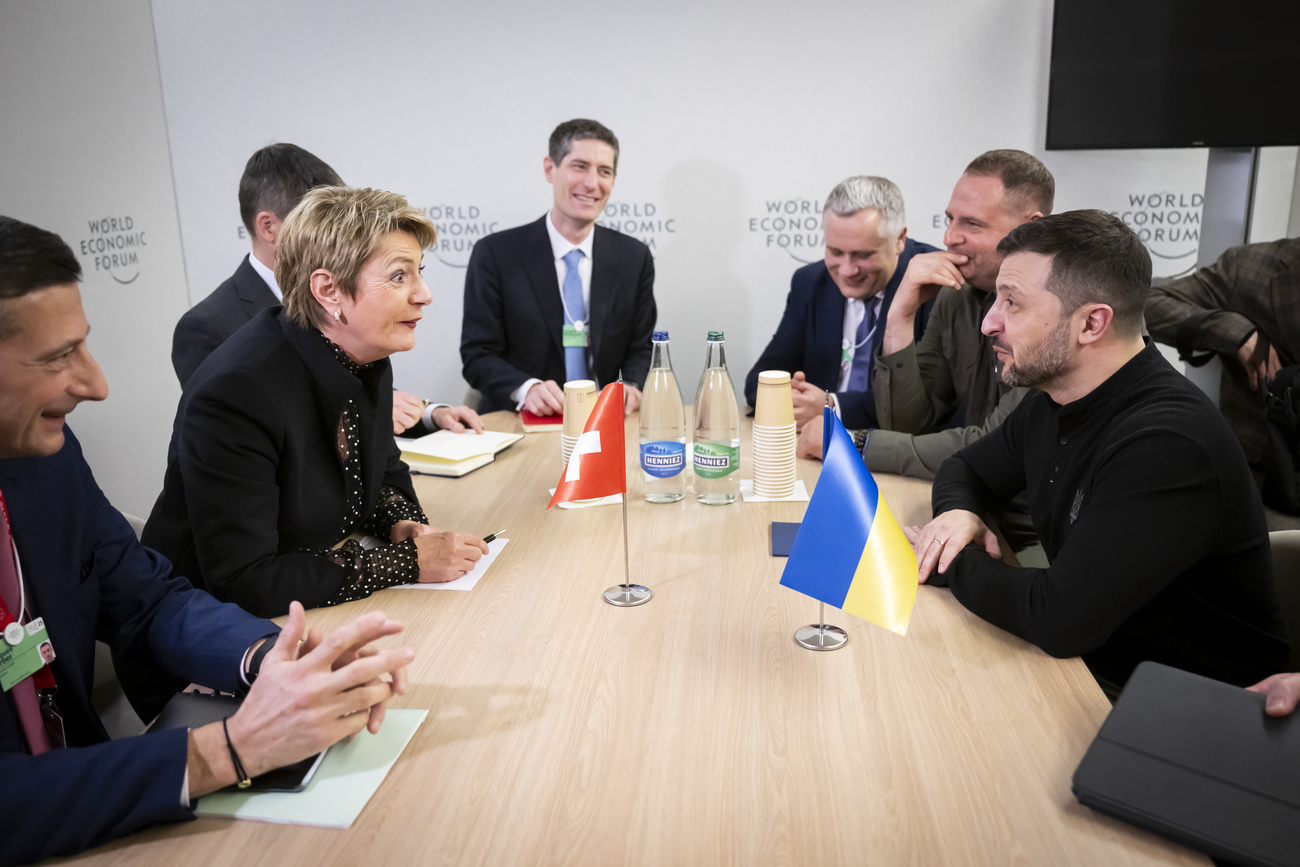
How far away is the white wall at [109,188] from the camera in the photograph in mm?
3305

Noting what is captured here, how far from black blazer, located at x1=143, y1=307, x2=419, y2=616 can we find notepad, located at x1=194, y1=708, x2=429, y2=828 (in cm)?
46

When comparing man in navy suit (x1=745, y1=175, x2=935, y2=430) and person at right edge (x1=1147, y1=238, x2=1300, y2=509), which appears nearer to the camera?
person at right edge (x1=1147, y1=238, x2=1300, y2=509)

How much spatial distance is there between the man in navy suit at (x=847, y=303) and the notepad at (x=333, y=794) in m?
1.65

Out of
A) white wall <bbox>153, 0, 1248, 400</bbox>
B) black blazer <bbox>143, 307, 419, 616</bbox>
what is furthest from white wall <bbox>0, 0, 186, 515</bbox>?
black blazer <bbox>143, 307, 419, 616</bbox>

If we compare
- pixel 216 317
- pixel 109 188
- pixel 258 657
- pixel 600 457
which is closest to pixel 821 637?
pixel 600 457

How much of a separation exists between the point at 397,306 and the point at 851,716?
1085 millimetres

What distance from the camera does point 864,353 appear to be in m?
3.10

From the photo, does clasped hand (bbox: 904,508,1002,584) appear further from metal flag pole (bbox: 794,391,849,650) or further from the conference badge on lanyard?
the conference badge on lanyard

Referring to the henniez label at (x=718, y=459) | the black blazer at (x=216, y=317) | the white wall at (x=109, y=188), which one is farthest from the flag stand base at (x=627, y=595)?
the white wall at (x=109, y=188)

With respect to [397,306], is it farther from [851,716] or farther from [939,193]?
[939,193]

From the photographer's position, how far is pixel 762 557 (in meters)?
1.65

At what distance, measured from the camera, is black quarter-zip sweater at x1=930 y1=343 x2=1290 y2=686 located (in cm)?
131

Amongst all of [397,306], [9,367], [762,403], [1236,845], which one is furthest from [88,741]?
[1236,845]

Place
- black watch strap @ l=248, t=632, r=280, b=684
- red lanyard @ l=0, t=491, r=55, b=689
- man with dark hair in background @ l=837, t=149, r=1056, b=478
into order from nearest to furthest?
red lanyard @ l=0, t=491, r=55, b=689 → black watch strap @ l=248, t=632, r=280, b=684 → man with dark hair in background @ l=837, t=149, r=1056, b=478
